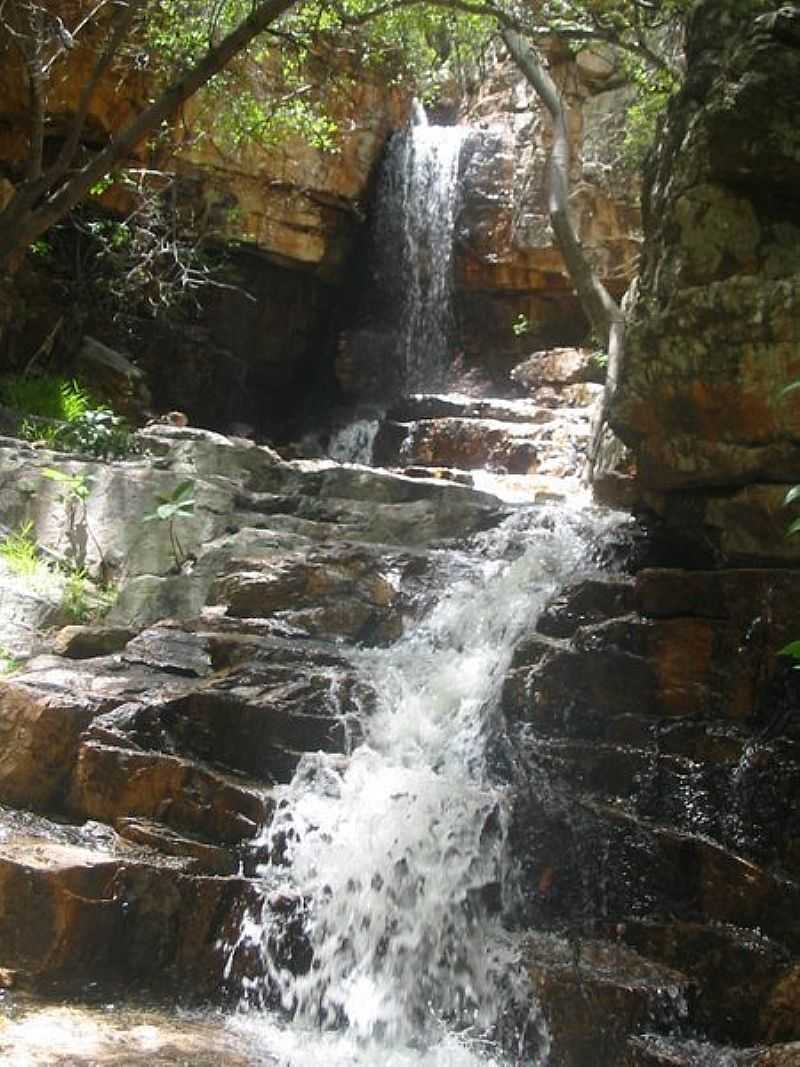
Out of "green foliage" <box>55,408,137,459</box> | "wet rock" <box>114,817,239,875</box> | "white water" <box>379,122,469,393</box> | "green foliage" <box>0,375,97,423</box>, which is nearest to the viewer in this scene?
"wet rock" <box>114,817,239,875</box>

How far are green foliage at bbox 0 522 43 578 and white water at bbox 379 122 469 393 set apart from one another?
8829 mm

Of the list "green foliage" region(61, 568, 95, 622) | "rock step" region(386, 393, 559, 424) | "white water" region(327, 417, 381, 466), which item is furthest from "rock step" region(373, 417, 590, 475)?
"green foliage" region(61, 568, 95, 622)

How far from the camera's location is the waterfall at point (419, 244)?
51.7 feet

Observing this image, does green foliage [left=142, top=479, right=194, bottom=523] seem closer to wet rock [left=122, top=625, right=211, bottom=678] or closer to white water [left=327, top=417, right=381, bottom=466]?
wet rock [left=122, top=625, right=211, bottom=678]

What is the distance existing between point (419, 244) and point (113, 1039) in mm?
→ 13721

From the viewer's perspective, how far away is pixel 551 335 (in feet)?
49.7

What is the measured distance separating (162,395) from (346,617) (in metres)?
8.69

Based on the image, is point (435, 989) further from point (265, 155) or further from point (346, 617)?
point (265, 155)

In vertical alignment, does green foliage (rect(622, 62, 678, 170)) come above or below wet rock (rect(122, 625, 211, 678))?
above

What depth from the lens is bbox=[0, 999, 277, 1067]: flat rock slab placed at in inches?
139

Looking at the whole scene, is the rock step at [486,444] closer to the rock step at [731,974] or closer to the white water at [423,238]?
the white water at [423,238]

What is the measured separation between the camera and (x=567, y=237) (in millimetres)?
9336

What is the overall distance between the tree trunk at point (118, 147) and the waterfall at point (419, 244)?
9.24 m

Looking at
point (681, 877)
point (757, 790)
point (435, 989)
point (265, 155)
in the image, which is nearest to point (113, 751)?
point (435, 989)
